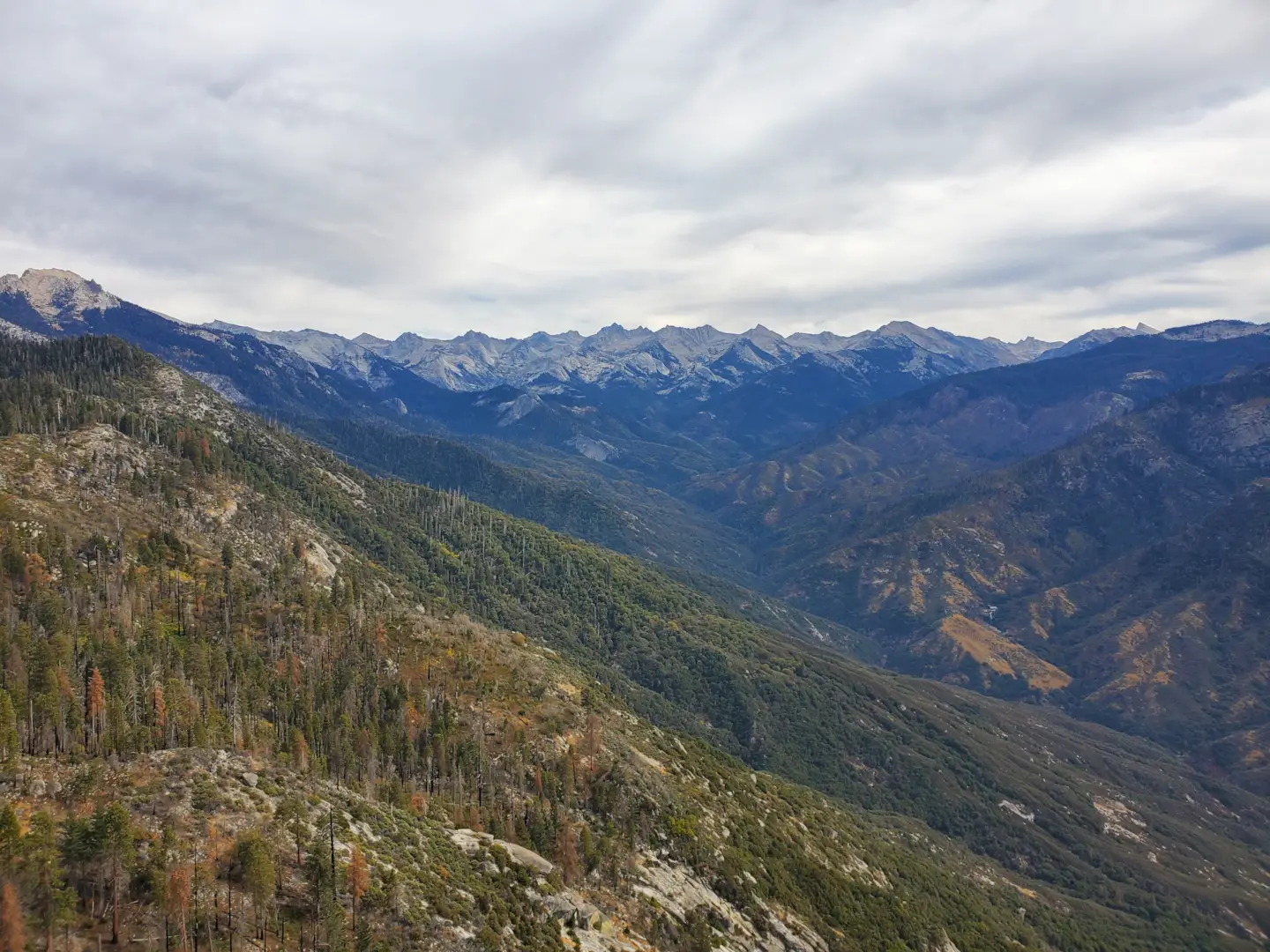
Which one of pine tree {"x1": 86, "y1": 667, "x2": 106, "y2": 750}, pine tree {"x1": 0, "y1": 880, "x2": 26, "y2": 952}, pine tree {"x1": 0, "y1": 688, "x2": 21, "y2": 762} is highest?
pine tree {"x1": 0, "y1": 880, "x2": 26, "y2": 952}

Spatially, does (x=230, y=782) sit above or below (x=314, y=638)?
above

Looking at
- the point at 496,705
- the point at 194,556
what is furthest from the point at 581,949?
the point at 194,556

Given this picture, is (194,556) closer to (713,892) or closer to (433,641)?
(433,641)

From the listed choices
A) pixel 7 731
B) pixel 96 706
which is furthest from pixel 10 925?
pixel 96 706

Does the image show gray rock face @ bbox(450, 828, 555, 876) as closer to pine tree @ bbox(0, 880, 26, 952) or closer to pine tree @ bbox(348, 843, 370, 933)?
pine tree @ bbox(348, 843, 370, 933)

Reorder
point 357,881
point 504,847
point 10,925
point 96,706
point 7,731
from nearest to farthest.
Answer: point 10,925, point 357,881, point 7,731, point 504,847, point 96,706

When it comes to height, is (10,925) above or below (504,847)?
above

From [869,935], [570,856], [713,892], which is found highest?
[570,856]

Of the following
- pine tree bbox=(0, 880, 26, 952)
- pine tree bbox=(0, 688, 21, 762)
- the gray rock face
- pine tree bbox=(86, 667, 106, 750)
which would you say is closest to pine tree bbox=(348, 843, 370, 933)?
the gray rock face

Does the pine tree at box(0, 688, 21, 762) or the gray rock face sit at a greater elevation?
the pine tree at box(0, 688, 21, 762)

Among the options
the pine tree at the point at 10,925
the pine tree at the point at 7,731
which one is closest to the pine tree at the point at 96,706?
the pine tree at the point at 7,731

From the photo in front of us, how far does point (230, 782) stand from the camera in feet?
233

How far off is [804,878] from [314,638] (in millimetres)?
127998

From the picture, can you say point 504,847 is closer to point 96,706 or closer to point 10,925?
point 10,925
